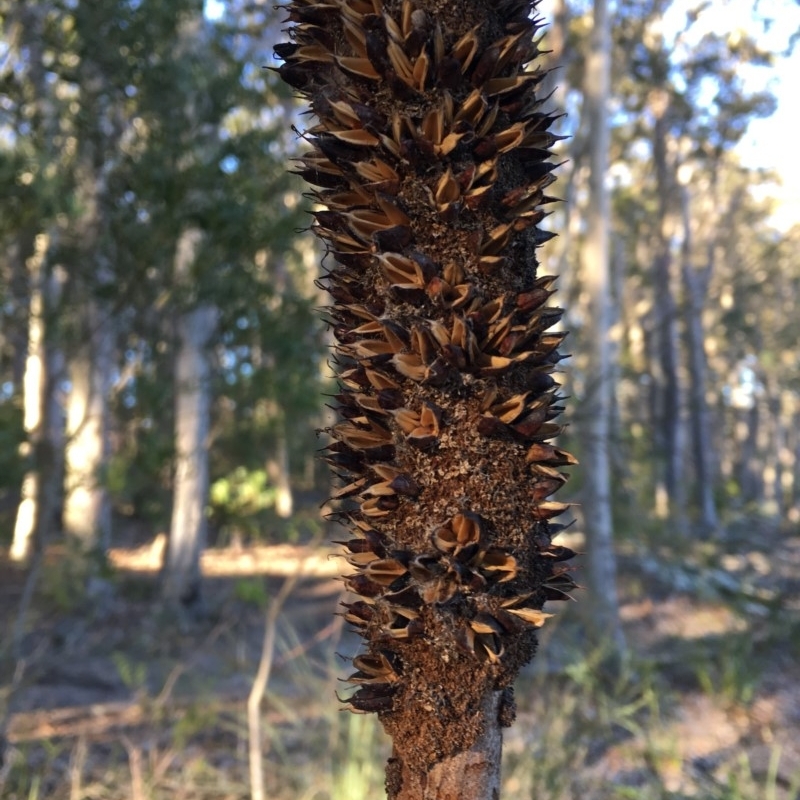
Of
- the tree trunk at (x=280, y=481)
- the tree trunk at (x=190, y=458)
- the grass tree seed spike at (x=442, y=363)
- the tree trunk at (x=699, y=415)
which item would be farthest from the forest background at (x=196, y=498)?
the tree trunk at (x=280, y=481)

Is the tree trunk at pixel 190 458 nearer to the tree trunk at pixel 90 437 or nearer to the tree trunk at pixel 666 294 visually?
the tree trunk at pixel 90 437

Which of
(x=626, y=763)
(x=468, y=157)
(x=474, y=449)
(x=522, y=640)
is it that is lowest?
(x=626, y=763)

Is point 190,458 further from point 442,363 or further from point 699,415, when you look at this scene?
point 699,415

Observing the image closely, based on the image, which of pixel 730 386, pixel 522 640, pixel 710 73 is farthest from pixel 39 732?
pixel 730 386

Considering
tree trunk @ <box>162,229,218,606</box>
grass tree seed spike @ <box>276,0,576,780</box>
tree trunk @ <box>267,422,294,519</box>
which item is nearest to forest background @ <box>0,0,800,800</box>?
tree trunk @ <box>162,229,218,606</box>

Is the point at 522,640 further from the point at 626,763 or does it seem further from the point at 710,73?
the point at 710,73
